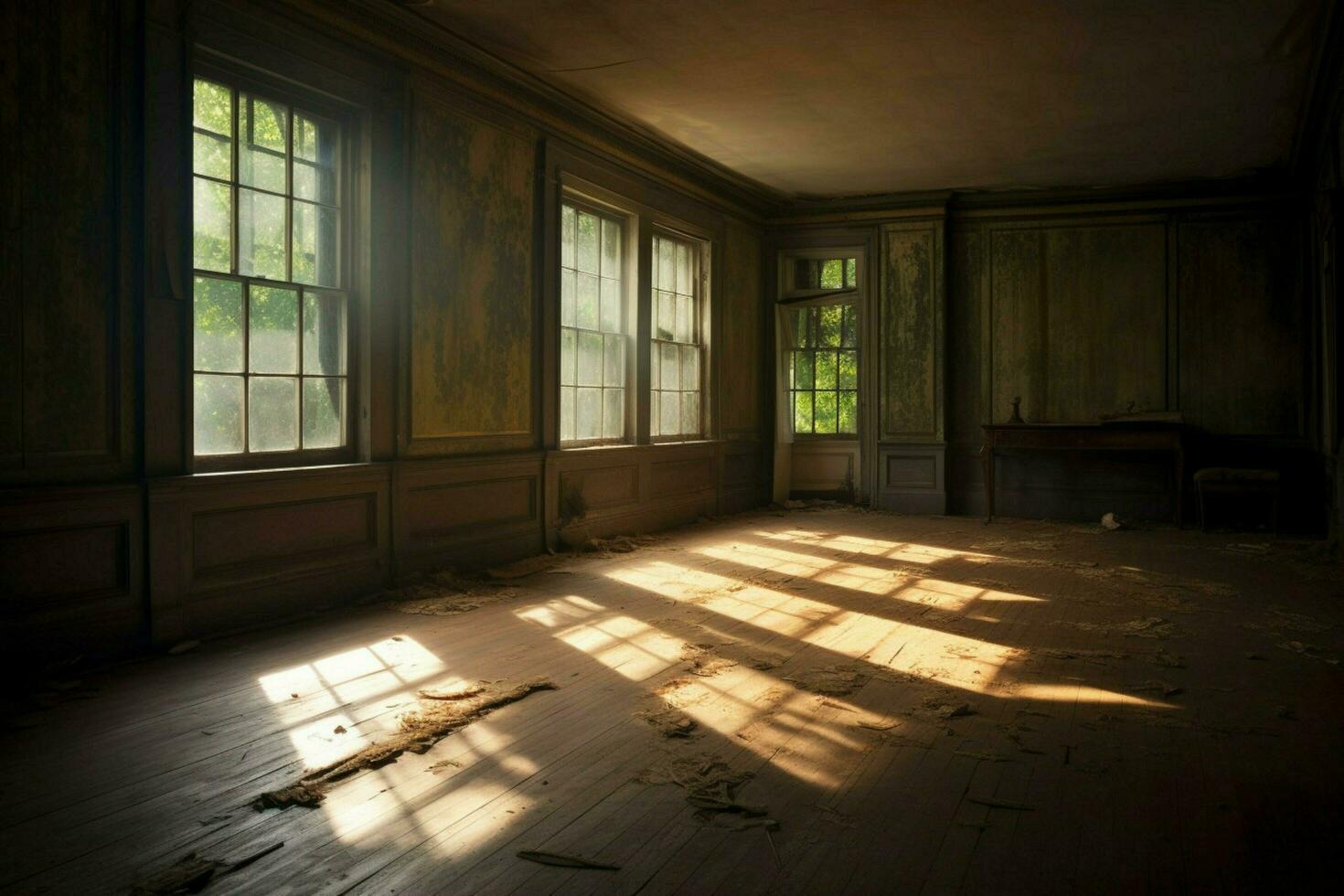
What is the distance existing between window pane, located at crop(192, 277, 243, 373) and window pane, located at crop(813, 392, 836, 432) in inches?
252

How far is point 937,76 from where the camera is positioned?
573 cm

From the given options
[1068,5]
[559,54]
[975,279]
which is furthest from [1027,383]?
[559,54]

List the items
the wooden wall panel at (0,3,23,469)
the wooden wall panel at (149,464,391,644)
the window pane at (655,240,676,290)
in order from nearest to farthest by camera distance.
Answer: the wooden wall panel at (0,3,23,469) → the wooden wall panel at (149,464,391,644) → the window pane at (655,240,676,290)

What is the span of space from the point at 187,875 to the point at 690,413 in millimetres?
6669

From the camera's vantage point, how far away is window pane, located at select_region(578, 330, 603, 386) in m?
6.71

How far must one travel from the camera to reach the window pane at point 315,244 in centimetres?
445

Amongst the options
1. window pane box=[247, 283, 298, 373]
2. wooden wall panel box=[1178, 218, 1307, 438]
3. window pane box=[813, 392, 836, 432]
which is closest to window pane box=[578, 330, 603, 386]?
window pane box=[247, 283, 298, 373]

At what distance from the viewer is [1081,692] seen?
3311 millimetres

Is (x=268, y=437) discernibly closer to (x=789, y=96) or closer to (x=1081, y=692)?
(x=1081, y=692)

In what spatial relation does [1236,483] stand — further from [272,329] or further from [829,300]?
[272,329]

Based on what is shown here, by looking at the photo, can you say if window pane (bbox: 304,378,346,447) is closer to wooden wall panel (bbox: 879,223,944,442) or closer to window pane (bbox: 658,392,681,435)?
window pane (bbox: 658,392,681,435)

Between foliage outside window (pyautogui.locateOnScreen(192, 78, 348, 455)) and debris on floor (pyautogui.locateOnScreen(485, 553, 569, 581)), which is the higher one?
foliage outside window (pyautogui.locateOnScreen(192, 78, 348, 455))

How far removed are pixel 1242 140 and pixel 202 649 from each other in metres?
7.62

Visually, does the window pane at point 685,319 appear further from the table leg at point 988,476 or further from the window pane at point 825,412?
the table leg at point 988,476
